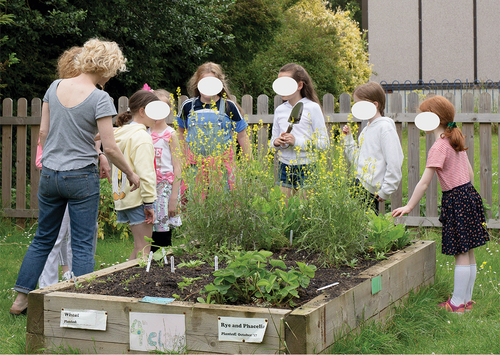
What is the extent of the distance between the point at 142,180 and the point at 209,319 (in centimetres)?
162

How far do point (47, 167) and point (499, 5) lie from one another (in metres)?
21.5

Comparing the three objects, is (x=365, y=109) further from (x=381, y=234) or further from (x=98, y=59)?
(x=98, y=59)

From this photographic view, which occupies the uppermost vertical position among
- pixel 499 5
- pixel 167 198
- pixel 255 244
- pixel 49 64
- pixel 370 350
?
pixel 499 5

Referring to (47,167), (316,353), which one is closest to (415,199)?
(316,353)

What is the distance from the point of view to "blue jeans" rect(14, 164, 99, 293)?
3193 millimetres

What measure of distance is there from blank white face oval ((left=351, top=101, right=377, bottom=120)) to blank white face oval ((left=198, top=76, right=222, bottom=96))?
1.02 metres

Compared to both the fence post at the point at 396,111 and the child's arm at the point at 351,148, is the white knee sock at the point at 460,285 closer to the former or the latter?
the child's arm at the point at 351,148

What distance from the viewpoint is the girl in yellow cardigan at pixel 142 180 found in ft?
12.4

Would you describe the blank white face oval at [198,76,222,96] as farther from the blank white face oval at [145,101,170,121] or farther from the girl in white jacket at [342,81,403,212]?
the girl in white jacket at [342,81,403,212]

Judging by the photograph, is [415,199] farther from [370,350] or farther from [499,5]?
[499,5]

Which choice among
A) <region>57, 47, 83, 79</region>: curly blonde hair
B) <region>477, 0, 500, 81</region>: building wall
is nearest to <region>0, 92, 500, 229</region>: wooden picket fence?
<region>57, 47, 83, 79</region>: curly blonde hair

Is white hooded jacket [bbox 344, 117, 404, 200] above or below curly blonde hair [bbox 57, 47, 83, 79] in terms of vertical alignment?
below

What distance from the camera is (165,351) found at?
243cm

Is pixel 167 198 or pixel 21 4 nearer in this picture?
pixel 167 198
